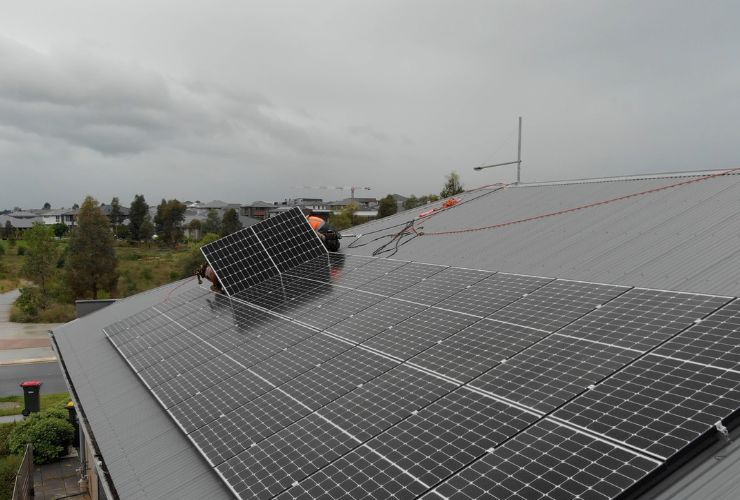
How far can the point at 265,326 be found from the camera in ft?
49.9

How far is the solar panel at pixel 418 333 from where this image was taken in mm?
11227

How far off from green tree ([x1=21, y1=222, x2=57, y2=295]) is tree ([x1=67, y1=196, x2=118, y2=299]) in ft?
12.3

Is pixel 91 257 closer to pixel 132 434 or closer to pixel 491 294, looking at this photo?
pixel 132 434

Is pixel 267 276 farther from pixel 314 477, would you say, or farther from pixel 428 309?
pixel 314 477

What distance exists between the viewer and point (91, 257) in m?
63.3

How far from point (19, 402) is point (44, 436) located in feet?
39.7

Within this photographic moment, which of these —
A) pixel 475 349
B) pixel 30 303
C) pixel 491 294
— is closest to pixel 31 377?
pixel 30 303

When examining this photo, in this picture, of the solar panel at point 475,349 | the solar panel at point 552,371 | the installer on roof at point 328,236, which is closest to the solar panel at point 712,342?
the solar panel at point 552,371

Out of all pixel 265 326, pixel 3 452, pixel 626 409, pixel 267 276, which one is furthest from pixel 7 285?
pixel 626 409

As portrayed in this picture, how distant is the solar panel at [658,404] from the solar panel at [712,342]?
0.21 m

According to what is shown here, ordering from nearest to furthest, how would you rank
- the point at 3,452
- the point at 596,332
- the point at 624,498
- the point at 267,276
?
the point at 624,498
the point at 596,332
the point at 267,276
the point at 3,452

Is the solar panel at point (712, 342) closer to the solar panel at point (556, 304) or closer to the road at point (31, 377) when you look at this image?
the solar panel at point (556, 304)

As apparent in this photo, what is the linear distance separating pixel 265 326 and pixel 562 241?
9.33 metres

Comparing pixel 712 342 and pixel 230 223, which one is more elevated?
pixel 712 342
